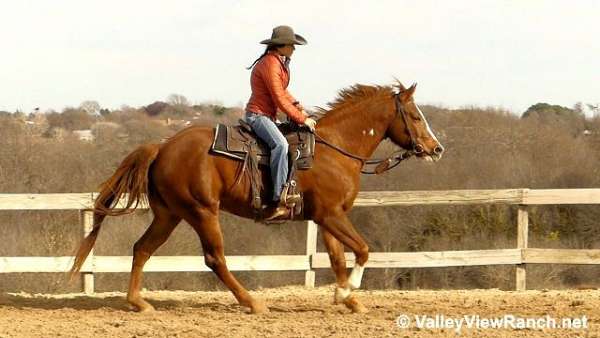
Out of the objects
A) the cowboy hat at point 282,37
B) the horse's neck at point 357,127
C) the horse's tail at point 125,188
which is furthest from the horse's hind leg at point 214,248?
the cowboy hat at point 282,37

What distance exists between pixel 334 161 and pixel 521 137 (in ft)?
88.2

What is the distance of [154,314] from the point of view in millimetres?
8070

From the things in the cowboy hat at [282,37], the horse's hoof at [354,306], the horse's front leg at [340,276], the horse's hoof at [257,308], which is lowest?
the horse's hoof at [257,308]

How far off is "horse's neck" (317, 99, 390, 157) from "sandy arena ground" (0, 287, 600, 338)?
5.12 ft

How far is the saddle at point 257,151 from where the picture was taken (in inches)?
316

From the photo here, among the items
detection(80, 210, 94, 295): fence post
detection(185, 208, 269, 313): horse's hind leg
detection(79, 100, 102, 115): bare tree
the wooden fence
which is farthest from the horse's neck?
detection(79, 100, 102, 115): bare tree

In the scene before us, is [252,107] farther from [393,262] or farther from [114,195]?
[393,262]

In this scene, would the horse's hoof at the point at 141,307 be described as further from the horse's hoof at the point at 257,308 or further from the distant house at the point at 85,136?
the distant house at the point at 85,136

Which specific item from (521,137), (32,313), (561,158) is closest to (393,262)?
Result: (32,313)

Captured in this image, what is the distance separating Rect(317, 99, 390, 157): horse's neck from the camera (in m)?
8.51

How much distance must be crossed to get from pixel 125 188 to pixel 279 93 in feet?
5.53

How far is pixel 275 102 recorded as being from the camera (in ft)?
26.5

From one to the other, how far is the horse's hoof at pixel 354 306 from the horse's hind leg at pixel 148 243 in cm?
180

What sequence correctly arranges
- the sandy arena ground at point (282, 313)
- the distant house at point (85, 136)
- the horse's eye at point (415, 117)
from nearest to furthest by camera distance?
1. the sandy arena ground at point (282, 313)
2. the horse's eye at point (415, 117)
3. the distant house at point (85, 136)
